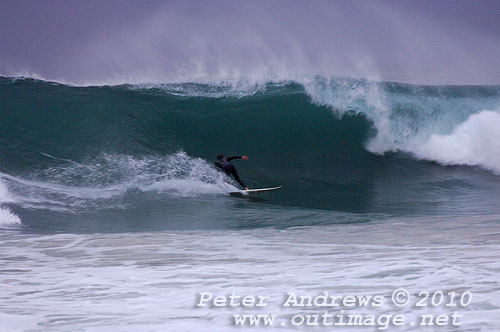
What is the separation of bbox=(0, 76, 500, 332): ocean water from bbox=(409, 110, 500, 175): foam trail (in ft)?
0.15

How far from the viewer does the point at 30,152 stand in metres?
9.92

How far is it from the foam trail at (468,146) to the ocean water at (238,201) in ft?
0.15

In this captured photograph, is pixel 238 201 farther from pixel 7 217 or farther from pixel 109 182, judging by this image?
pixel 7 217

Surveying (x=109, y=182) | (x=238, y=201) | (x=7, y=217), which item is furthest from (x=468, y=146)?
(x=7, y=217)

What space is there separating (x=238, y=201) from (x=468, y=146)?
645 centimetres

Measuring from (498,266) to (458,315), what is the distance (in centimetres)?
111

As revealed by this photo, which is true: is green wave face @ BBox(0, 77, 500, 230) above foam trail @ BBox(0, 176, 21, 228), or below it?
above

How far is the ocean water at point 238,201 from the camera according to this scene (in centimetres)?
357

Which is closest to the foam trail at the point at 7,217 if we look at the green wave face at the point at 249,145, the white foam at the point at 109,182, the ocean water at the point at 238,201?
the ocean water at the point at 238,201

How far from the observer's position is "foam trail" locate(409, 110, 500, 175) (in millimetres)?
11812

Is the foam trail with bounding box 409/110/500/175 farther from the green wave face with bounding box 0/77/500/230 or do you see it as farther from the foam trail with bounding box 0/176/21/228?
the foam trail with bounding box 0/176/21/228

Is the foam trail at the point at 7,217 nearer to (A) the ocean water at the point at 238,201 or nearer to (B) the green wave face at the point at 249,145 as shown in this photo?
(A) the ocean water at the point at 238,201

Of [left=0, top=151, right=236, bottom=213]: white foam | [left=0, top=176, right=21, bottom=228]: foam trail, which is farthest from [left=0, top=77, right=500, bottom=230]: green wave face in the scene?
[left=0, top=176, right=21, bottom=228]: foam trail

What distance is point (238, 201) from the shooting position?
819 centimetres
